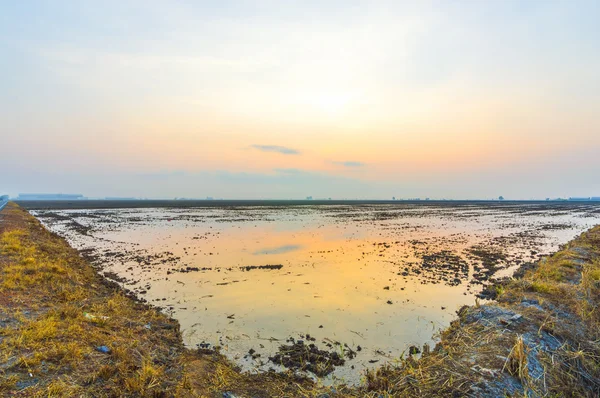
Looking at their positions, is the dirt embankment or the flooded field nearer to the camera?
the dirt embankment

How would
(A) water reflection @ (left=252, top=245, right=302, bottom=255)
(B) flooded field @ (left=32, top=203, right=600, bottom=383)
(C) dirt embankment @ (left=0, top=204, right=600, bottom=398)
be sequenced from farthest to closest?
(A) water reflection @ (left=252, top=245, right=302, bottom=255)
(B) flooded field @ (left=32, top=203, right=600, bottom=383)
(C) dirt embankment @ (left=0, top=204, right=600, bottom=398)

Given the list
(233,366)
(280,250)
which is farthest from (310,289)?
(280,250)

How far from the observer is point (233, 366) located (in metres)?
6.39

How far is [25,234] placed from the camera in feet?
61.5

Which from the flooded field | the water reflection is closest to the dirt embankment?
the flooded field

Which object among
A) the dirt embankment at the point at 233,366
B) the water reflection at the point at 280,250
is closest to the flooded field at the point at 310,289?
the water reflection at the point at 280,250

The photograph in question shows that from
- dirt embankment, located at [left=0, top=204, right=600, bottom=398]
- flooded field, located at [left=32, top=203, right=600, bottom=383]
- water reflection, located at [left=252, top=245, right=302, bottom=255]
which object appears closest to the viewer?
dirt embankment, located at [left=0, top=204, right=600, bottom=398]

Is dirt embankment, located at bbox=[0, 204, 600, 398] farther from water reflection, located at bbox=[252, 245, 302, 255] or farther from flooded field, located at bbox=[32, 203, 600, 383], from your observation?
water reflection, located at bbox=[252, 245, 302, 255]

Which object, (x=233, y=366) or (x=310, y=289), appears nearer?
(x=233, y=366)

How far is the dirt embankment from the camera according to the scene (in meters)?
4.70

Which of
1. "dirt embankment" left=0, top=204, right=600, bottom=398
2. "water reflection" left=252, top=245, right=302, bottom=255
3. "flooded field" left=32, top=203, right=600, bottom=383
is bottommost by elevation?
"flooded field" left=32, top=203, right=600, bottom=383

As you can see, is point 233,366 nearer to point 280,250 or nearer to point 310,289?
point 310,289

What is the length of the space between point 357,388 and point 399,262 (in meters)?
12.7

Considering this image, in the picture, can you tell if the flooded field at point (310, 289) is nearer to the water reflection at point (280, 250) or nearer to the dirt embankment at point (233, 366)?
the water reflection at point (280, 250)
